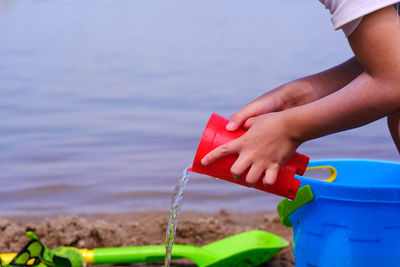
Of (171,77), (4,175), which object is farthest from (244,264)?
(171,77)

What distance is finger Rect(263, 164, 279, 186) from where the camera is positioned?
129 cm

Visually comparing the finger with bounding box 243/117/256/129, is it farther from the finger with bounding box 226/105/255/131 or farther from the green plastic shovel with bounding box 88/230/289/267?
the green plastic shovel with bounding box 88/230/289/267

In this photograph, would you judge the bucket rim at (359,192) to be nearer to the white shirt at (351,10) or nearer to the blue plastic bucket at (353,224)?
the blue plastic bucket at (353,224)

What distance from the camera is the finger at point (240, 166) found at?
129 centimetres

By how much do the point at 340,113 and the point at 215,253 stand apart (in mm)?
870

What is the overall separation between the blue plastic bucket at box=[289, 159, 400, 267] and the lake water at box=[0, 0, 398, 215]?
115 cm

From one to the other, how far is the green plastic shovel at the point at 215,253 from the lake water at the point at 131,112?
21.6 inches

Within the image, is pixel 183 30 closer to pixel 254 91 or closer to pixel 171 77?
pixel 171 77

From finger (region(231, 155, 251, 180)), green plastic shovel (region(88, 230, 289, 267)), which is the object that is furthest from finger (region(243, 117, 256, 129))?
green plastic shovel (region(88, 230, 289, 267))

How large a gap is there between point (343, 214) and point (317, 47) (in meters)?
6.97

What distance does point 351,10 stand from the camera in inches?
48.3

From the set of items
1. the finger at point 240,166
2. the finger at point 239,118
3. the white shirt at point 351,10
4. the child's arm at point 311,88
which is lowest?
the finger at point 240,166

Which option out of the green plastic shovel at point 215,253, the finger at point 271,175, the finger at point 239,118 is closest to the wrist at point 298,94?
the finger at point 239,118

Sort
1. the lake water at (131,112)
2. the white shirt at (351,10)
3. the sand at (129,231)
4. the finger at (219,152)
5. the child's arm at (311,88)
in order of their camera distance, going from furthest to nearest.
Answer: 1. the lake water at (131,112)
2. the sand at (129,231)
3. the child's arm at (311,88)
4. the finger at (219,152)
5. the white shirt at (351,10)
